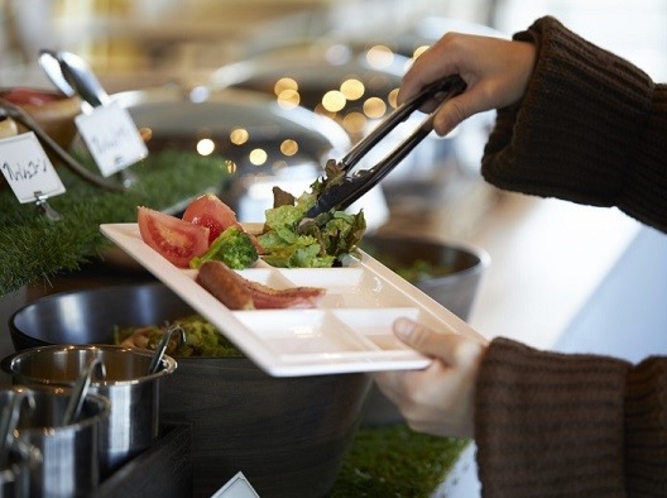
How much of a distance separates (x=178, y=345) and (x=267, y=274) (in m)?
0.16

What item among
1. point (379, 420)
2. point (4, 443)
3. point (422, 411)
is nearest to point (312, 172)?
point (379, 420)

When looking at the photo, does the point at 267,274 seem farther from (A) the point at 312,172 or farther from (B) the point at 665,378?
(A) the point at 312,172

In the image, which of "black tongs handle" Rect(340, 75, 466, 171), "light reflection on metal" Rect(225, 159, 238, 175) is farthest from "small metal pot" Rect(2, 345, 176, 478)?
"light reflection on metal" Rect(225, 159, 238, 175)

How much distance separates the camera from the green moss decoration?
1.46 meters

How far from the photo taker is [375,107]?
10.8ft

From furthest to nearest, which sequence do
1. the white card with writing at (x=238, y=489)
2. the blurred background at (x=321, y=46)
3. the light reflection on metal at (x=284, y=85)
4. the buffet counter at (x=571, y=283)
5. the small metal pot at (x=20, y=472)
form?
the blurred background at (x=321, y=46) → the light reflection on metal at (x=284, y=85) → the buffet counter at (x=571, y=283) → the white card with writing at (x=238, y=489) → the small metal pot at (x=20, y=472)

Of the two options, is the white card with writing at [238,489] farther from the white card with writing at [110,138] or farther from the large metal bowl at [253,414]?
the white card with writing at [110,138]

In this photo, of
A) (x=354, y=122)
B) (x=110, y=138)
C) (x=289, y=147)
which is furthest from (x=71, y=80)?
(x=354, y=122)

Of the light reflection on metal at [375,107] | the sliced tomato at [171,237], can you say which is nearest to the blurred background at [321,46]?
the light reflection on metal at [375,107]

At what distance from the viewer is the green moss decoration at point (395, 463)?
1.46m

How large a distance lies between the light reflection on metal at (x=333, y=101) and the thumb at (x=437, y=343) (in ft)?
7.52

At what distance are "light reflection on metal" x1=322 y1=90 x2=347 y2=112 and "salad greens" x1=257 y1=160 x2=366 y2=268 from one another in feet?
6.49

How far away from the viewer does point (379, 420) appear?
1.72 m

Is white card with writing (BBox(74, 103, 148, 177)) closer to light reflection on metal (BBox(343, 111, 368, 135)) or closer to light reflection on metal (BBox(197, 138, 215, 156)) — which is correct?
light reflection on metal (BBox(197, 138, 215, 156))
